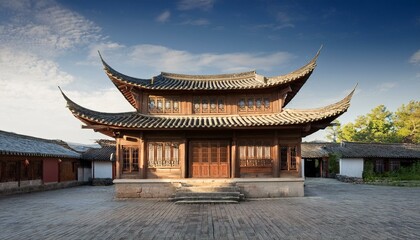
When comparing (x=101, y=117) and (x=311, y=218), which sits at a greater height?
(x=101, y=117)

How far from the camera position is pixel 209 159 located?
1625 centimetres

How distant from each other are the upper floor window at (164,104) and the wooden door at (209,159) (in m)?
2.40

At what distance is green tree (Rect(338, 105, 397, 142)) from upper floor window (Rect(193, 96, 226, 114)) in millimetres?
34291

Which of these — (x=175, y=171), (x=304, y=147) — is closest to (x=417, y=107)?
(x=304, y=147)

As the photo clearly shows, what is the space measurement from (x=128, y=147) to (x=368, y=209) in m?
12.4

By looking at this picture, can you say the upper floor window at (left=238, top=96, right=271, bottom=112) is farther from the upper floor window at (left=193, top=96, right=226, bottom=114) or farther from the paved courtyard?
the paved courtyard

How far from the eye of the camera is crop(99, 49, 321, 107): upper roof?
51.1 ft

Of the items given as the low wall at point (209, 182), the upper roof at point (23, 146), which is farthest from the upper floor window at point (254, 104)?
the upper roof at point (23, 146)

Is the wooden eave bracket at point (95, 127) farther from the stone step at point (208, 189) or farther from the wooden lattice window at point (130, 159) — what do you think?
the stone step at point (208, 189)

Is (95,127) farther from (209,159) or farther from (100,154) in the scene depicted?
(100,154)

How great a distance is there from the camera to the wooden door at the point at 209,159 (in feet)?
52.7

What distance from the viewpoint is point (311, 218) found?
10125mm

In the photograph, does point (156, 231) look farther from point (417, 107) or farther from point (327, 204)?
point (417, 107)

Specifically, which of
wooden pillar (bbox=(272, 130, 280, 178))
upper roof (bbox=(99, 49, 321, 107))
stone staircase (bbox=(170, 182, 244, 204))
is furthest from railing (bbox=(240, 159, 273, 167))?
upper roof (bbox=(99, 49, 321, 107))
